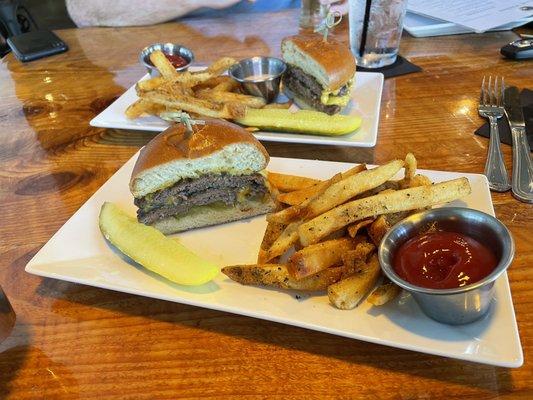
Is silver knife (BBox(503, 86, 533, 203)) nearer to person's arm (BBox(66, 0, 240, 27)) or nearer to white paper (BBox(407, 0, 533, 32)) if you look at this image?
white paper (BBox(407, 0, 533, 32))

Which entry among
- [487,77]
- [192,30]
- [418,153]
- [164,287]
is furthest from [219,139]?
[192,30]

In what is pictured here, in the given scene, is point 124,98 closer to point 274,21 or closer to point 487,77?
point 274,21

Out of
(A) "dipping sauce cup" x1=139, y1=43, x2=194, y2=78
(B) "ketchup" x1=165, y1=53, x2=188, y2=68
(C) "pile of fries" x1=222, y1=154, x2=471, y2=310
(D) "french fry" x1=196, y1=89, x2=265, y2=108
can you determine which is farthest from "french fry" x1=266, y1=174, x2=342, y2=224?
(B) "ketchup" x1=165, y1=53, x2=188, y2=68

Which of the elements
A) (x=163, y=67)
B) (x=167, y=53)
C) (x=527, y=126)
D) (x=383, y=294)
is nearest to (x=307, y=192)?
(x=383, y=294)

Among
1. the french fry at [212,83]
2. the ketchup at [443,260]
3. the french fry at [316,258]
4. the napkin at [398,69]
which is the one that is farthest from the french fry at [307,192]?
the napkin at [398,69]

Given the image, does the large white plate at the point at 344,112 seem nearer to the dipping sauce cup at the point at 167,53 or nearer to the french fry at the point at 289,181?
the dipping sauce cup at the point at 167,53

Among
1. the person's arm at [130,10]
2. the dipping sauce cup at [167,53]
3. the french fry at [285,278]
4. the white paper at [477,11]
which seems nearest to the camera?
the french fry at [285,278]
